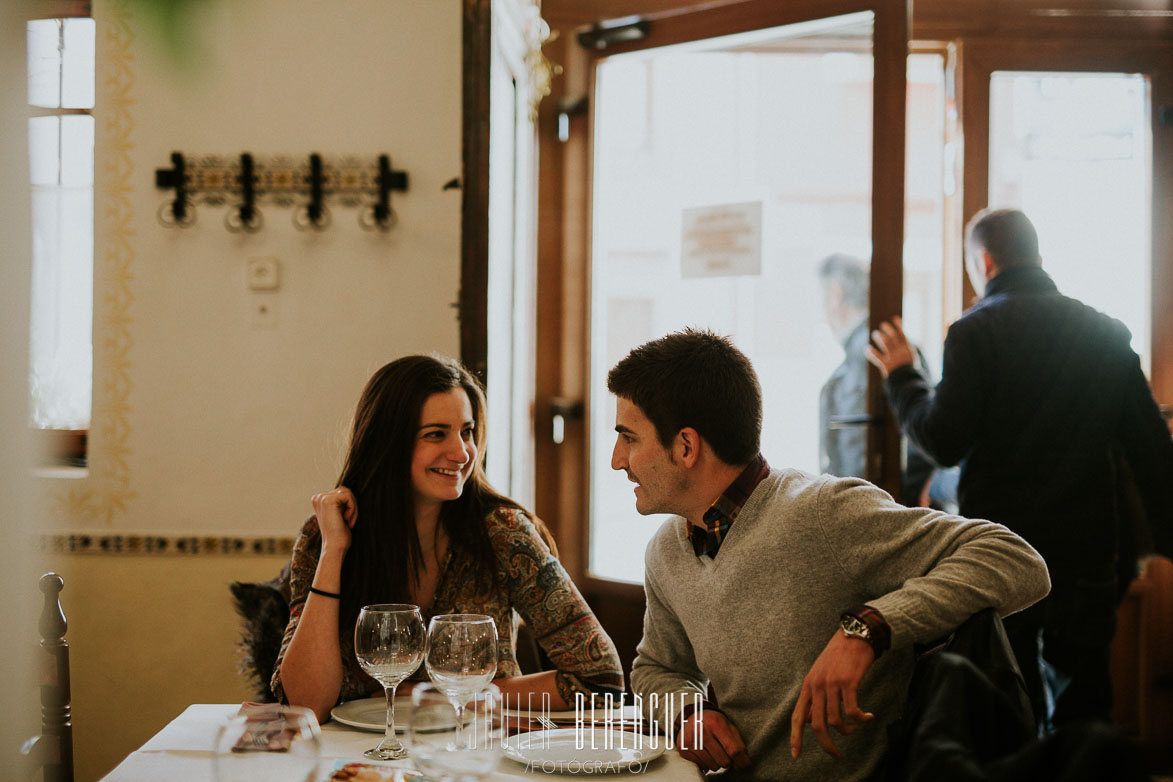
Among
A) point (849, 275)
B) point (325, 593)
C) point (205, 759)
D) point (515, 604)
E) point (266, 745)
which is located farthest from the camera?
point (849, 275)

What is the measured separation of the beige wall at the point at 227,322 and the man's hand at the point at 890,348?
3.60 feet

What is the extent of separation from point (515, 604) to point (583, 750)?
0.61 meters

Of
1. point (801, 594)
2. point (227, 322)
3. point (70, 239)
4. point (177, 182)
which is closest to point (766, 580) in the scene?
point (801, 594)

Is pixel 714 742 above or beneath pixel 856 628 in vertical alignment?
beneath

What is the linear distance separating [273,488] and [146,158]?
3.07ft

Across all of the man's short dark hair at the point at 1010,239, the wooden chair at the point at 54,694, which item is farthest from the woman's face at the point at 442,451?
the man's short dark hair at the point at 1010,239

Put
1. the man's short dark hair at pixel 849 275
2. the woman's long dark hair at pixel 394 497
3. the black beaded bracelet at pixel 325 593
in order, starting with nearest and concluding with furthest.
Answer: the black beaded bracelet at pixel 325 593
the woman's long dark hair at pixel 394 497
the man's short dark hair at pixel 849 275

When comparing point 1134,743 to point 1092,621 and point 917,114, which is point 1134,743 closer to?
point 1092,621

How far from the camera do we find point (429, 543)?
1843mm

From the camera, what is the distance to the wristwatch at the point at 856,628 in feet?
3.92

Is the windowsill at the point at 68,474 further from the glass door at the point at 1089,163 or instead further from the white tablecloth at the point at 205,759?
the glass door at the point at 1089,163

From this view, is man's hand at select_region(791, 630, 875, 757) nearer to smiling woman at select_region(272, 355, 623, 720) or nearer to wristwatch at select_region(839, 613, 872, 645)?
wristwatch at select_region(839, 613, 872, 645)

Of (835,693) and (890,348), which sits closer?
(835,693)

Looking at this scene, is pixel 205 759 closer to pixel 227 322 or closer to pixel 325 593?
pixel 325 593
